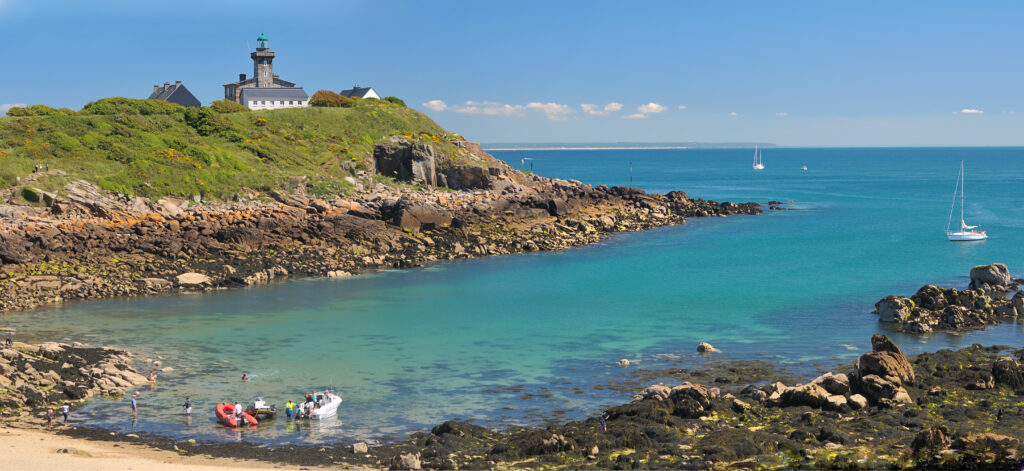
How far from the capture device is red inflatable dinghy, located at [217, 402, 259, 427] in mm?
29375

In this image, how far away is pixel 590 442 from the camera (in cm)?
2644

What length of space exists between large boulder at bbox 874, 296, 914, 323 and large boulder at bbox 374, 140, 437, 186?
58570mm

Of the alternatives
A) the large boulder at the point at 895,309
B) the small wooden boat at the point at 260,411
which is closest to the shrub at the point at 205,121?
the small wooden boat at the point at 260,411

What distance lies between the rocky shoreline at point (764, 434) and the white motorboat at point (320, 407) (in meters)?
2.58

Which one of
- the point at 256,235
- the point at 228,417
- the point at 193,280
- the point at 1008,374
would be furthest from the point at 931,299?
the point at 256,235

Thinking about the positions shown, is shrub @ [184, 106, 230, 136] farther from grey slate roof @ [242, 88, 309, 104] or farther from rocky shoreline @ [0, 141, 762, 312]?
grey slate roof @ [242, 88, 309, 104]

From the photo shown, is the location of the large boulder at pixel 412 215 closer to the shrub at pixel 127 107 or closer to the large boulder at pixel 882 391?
the shrub at pixel 127 107

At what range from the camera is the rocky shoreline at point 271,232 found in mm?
54875

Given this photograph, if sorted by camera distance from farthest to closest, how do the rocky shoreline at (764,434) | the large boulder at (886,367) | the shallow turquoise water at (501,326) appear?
the shallow turquoise water at (501,326) < the large boulder at (886,367) < the rocky shoreline at (764,434)

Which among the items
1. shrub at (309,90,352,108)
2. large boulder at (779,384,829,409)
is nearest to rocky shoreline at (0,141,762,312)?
shrub at (309,90,352,108)

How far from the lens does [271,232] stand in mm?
66625

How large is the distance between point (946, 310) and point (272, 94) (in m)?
99.6

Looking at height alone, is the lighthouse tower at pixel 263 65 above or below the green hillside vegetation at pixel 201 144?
above

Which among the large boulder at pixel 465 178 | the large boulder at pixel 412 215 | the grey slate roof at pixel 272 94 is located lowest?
the large boulder at pixel 412 215
